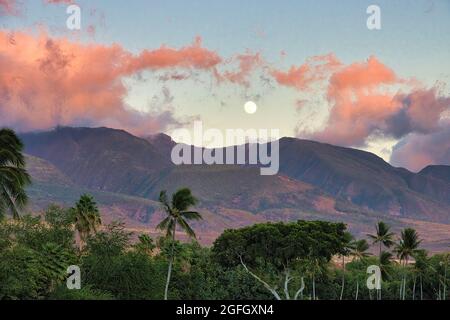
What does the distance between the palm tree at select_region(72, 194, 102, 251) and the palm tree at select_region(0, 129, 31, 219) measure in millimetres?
39186

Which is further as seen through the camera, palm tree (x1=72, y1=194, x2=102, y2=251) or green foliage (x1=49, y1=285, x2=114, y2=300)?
palm tree (x1=72, y1=194, x2=102, y2=251)

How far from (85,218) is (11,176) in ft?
138

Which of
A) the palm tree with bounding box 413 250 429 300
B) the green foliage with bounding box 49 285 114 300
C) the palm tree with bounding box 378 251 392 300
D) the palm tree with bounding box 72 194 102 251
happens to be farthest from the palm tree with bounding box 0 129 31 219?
the palm tree with bounding box 413 250 429 300

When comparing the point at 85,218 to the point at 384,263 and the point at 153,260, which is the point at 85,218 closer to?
the point at 153,260

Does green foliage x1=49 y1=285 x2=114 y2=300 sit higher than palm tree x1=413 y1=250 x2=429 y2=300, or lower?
lower

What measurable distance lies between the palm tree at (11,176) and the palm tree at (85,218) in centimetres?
3919

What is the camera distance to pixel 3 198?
2308 inches

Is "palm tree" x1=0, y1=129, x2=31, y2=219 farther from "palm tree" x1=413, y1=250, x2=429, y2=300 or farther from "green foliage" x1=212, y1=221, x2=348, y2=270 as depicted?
"palm tree" x1=413, y1=250, x2=429, y2=300

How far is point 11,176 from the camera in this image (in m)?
58.0

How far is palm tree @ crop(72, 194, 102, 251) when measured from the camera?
98750 millimetres
